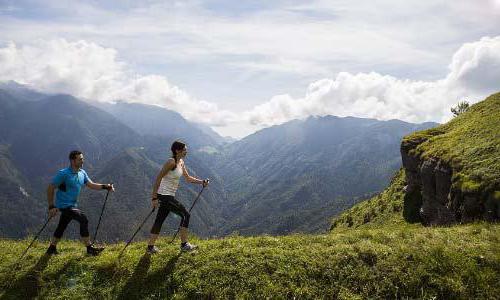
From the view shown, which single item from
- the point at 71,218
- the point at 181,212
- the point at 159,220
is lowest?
the point at 71,218

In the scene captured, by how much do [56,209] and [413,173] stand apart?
29.0m

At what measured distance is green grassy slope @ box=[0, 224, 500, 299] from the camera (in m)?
13.0

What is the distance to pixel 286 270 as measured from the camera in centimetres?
1367

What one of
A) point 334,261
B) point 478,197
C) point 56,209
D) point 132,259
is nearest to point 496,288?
point 334,261

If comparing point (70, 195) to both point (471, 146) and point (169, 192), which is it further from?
point (471, 146)

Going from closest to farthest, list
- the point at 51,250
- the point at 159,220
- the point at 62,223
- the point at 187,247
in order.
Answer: the point at 159,220
the point at 187,247
the point at 62,223
the point at 51,250

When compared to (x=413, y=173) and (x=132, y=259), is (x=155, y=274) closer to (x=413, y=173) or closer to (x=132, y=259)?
(x=132, y=259)

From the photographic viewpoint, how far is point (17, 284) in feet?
48.2

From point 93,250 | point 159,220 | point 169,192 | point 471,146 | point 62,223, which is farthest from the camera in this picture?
point 471,146

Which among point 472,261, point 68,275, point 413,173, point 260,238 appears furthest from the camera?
point 413,173

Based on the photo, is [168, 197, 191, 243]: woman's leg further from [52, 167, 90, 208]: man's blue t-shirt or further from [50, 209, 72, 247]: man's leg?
[50, 209, 72, 247]: man's leg

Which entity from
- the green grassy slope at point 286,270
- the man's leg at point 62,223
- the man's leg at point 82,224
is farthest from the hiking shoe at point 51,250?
the man's leg at point 82,224

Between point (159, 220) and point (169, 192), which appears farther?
point (169, 192)

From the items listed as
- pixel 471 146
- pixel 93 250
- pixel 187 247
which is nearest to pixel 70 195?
pixel 93 250
